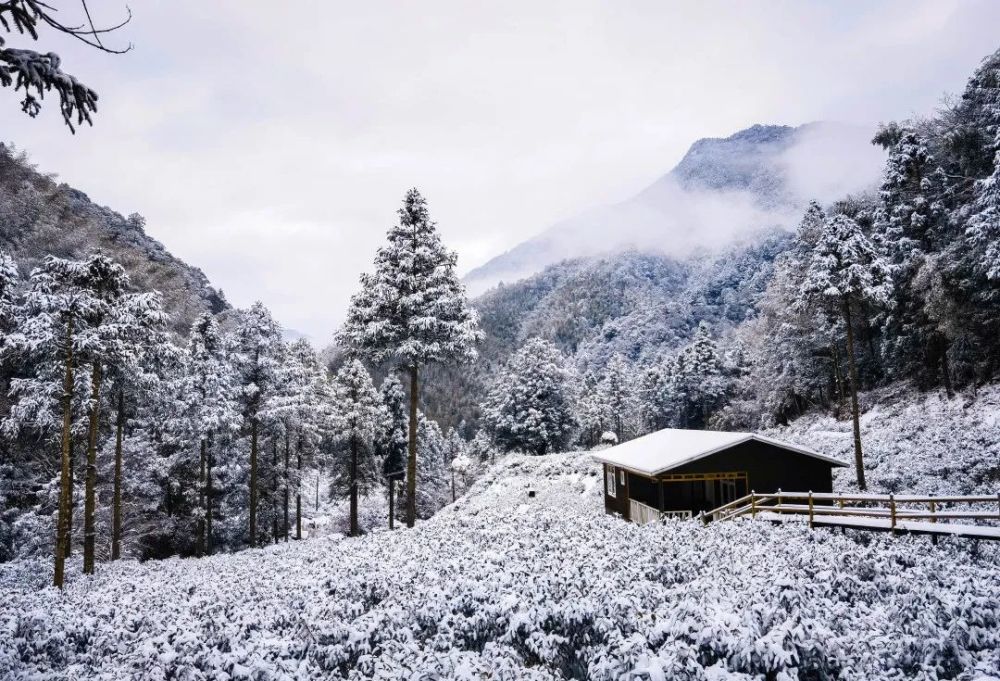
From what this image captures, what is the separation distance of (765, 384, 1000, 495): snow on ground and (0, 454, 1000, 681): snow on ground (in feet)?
40.3

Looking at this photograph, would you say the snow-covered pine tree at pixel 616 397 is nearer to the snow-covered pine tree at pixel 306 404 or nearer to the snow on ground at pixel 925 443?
the snow on ground at pixel 925 443

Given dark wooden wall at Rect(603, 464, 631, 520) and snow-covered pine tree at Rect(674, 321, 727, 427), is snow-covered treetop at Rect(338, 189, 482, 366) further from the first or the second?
snow-covered pine tree at Rect(674, 321, 727, 427)

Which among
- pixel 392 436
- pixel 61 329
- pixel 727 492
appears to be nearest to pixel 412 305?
pixel 61 329

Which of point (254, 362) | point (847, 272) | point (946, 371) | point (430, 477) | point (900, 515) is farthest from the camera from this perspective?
point (430, 477)

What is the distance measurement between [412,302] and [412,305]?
0.16 metres

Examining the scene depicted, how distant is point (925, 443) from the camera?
2680cm

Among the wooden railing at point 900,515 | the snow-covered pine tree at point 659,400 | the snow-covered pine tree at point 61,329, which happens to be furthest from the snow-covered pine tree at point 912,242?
the snow-covered pine tree at point 61,329

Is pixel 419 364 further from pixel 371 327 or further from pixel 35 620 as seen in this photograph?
pixel 35 620

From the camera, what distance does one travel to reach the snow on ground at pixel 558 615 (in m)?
6.64

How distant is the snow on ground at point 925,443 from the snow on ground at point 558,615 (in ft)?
40.3

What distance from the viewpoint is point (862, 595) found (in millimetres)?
9219

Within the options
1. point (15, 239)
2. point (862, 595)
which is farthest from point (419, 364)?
point (15, 239)

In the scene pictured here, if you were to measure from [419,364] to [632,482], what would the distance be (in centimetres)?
1246

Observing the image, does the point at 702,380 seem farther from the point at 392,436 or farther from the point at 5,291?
the point at 5,291
